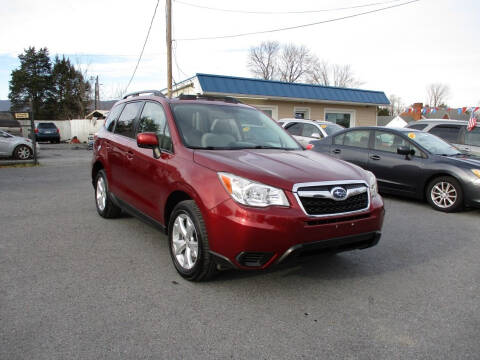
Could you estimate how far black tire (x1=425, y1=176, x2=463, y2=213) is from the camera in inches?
265

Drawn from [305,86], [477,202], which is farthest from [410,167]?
[305,86]

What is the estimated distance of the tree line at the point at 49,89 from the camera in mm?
47562

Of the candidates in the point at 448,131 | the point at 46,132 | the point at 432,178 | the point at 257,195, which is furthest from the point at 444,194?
→ the point at 46,132

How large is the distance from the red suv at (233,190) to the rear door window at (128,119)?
0.52 ft

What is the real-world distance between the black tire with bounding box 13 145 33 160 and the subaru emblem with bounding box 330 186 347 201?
590 inches

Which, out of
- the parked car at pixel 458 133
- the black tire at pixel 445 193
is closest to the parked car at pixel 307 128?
the parked car at pixel 458 133

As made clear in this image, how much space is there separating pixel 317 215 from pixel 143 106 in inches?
110

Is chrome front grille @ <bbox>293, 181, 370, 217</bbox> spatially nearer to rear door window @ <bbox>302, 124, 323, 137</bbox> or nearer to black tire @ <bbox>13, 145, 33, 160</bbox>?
rear door window @ <bbox>302, 124, 323, 137</bbox>

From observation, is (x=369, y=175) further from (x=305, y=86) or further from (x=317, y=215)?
(x=305, y=86)

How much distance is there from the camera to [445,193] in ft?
22.6

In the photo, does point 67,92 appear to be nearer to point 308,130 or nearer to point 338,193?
point 308,130

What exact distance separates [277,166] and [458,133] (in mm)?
8158

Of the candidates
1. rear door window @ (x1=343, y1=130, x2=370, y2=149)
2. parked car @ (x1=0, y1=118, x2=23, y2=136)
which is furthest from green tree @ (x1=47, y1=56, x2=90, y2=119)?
rear door window @ (x1=343, y1=130, x2=370, y2=149)

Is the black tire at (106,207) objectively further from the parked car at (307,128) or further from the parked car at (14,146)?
the parked car at (14,146)
